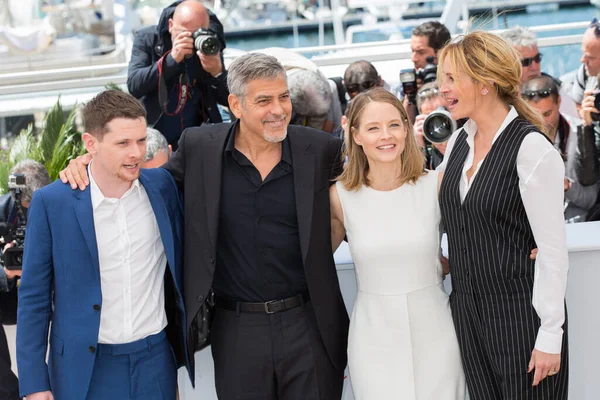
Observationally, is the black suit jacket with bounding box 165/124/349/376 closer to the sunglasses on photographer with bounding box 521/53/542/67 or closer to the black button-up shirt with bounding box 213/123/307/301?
the black button-up shirt with bounding box 213/123/307/301

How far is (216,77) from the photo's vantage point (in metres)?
4.46

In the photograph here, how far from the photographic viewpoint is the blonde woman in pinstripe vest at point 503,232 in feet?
7.97

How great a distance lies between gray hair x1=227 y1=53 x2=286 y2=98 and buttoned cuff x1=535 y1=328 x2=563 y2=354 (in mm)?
1203

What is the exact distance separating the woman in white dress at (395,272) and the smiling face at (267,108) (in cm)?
27

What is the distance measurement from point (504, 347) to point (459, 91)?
0.82 metres

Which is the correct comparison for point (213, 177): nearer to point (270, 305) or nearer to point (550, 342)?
point (270, 305)

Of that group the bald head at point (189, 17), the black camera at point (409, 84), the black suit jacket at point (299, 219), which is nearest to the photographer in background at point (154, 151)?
the bald head at point (189, 17)

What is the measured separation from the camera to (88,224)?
259 cm

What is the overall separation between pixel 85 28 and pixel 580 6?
25113mm

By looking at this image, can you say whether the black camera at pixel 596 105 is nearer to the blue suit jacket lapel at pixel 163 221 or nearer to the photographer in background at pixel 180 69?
the photographer in background at pixel 180 69

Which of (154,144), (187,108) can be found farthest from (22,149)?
(154,144)

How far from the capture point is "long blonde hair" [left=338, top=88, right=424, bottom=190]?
2766 millimetres

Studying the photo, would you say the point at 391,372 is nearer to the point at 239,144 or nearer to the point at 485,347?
the point at 485,347

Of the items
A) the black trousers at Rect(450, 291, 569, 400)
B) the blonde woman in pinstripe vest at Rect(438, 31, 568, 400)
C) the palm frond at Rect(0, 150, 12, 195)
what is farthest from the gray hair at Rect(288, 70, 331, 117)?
the palm frond at Rect(0, 150, 12, 195)
